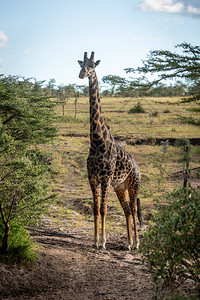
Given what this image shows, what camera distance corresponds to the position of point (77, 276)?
6.39 meters

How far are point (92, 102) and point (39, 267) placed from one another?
413cm

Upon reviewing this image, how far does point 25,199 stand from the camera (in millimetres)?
6551

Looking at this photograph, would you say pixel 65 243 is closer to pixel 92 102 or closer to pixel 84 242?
pixel 84 242

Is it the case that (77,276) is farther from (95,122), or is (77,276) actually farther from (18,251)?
(95,122)

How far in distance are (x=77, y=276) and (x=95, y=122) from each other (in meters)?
3.64

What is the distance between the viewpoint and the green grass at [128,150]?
11844 millimetres

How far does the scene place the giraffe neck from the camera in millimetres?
8070

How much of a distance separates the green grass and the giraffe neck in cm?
203

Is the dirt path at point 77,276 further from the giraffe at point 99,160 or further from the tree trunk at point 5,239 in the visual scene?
the giraffe at point 99,160

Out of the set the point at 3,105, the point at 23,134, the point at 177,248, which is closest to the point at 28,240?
the point at 177,248

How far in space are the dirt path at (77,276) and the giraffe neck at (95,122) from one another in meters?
2.66

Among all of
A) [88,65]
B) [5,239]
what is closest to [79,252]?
[5,239]

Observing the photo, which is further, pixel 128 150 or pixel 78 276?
pixel 128 150

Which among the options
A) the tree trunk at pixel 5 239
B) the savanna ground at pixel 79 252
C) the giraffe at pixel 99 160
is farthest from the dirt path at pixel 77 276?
the giraffe at pixel 99 160
